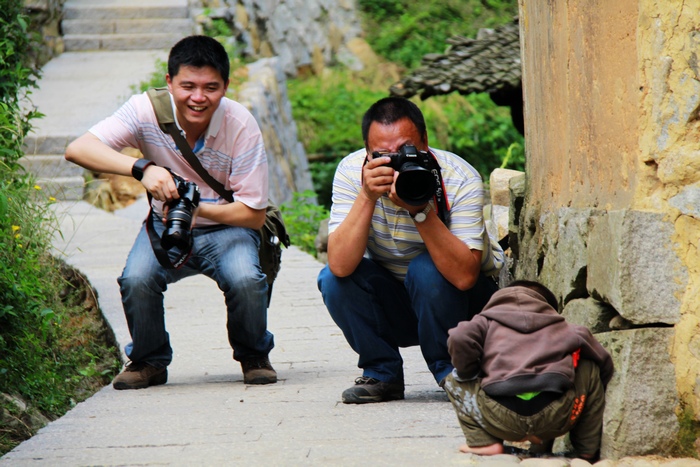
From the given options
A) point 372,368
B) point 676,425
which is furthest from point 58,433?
point 676,425

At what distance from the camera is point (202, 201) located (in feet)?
13.0

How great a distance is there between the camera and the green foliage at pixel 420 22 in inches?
717

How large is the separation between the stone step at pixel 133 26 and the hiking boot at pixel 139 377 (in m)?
9.40

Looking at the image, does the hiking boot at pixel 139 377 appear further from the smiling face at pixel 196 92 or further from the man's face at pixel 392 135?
the man's face at pixel 392 135

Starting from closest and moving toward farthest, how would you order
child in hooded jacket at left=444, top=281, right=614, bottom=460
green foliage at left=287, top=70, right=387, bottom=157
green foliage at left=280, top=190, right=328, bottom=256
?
child in hooded jacket at left=444, top=281, right=614, bottom=460 → green foliage at left=280, top=190, right=328, bottom=256 → green foliage at left=287, top=70, right=387, bottom=157

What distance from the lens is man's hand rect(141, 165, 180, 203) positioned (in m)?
3.60

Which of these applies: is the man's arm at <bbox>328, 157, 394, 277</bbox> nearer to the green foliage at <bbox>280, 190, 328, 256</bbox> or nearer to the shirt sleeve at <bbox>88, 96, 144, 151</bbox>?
the shirt sleeve at <bbox>88, 96, 144, 151</bbox>

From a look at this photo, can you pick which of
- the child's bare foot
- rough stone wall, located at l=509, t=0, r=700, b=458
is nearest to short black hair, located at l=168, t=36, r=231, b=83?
rough stone wall, located at l=509, t=0, r=700, b=458

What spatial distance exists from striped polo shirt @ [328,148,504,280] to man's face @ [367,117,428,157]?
207mm

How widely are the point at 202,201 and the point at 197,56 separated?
1.98 ft

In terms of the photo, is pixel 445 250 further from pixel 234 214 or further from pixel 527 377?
pixel 234 214

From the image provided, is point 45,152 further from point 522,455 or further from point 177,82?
point 522,455

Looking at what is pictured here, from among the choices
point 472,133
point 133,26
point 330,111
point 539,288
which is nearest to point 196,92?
point 539,288

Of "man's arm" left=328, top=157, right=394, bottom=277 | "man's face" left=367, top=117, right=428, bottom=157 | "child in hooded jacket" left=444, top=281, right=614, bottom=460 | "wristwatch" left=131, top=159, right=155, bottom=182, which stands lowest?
"child in hooded jacket" left=444, top=281, right=614, bottom=460
